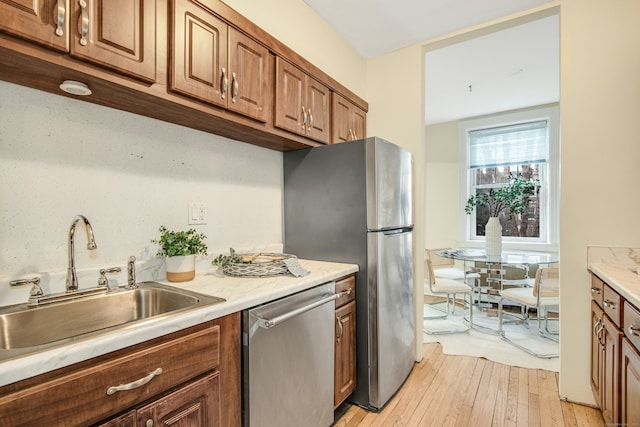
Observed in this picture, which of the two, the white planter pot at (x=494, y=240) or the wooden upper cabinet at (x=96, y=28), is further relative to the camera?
the white planter pot at (x=494, y=240)

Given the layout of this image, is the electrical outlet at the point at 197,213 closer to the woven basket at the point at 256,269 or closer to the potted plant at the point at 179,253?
the potted plant at the point at 179,253

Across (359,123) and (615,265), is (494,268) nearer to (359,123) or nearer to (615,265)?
(615,265)

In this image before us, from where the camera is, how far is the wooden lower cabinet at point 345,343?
1789mm

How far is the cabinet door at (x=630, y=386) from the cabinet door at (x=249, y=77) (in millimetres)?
1942

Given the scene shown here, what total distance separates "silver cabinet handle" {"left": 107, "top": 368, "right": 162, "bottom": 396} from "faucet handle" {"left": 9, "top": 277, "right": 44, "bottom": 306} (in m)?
0.53

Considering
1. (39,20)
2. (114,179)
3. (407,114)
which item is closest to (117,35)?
(39,20)

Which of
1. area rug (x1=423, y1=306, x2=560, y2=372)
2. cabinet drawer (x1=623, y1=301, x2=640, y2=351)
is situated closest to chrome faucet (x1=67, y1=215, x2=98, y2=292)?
cabinet drawer (x1=623, y1=301, x2=640, y2=351)

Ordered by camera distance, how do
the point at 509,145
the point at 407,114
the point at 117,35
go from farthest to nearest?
the point at 509,145, the point at 407,114, the point at 117,35

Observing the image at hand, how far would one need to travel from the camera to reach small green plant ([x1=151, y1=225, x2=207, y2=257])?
152 cm

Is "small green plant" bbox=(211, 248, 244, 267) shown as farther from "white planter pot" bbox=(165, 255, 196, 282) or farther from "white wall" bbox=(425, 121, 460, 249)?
"white wall" bbox=(425, 121, 460, 249)

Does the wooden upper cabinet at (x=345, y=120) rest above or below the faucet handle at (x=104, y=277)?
above

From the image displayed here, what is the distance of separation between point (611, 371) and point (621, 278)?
45cm

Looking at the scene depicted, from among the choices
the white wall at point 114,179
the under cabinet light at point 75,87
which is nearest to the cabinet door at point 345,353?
the white wall at point 114,179

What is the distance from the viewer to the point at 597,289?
1.83 m
